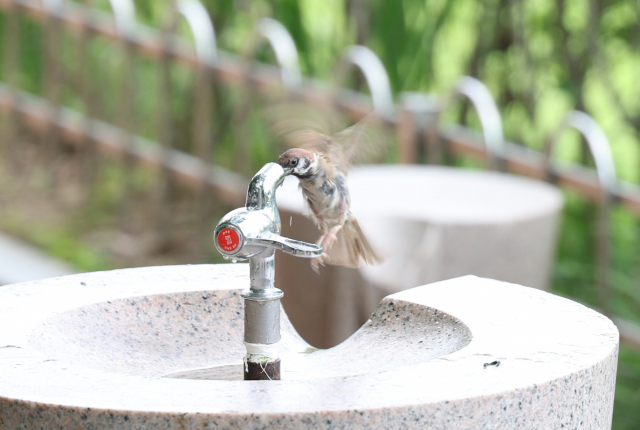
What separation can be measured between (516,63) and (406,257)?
2.14 metres

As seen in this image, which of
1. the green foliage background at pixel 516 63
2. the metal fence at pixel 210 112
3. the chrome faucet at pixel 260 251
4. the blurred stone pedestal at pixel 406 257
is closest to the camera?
the chrome faucet at pixel 260 251

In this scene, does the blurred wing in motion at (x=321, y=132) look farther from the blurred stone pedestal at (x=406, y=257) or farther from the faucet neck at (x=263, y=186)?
the blurred stone pedestal at (x=406, y=257)

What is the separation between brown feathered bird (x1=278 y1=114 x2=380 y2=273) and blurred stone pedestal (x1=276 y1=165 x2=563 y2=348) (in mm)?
917

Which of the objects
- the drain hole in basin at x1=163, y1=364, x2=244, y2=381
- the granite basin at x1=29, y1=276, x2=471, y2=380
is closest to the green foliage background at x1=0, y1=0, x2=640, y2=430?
the granite basin at x1=29, y1=276, x2=471, y2=380

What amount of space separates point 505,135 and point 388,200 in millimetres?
1864

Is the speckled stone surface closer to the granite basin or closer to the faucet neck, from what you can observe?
the granite basin

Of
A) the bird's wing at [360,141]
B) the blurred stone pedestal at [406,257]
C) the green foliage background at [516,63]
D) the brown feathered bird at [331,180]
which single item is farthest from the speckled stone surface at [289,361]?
the green foliage background at [516,63]

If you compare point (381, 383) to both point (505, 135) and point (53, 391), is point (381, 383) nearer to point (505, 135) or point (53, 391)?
point (53, 391)

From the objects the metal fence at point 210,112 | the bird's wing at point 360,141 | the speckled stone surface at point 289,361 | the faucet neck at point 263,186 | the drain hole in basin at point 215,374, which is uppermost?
the metal fence at point 210,112

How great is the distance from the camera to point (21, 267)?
159 inches

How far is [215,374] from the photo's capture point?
4.75 ft

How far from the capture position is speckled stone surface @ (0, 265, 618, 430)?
1014 millimetres

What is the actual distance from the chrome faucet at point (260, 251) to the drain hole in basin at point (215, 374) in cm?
13

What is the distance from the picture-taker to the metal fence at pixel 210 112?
3.15 metres
